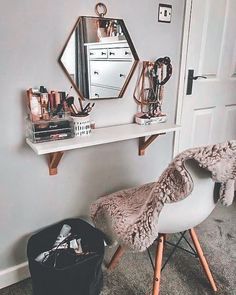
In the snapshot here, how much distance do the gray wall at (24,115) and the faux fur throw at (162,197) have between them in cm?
26

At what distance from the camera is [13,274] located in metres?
1.45

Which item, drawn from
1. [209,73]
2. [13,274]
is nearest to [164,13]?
[209,73]

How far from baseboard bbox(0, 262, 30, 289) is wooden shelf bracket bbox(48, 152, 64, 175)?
56cm

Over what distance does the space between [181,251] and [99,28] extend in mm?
1420

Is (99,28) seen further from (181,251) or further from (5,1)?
(181,251)

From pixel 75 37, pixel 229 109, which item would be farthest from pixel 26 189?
pixel 229 109

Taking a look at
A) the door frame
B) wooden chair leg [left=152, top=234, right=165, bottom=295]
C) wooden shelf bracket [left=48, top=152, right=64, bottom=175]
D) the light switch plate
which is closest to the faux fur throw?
wooden chair leg [left=152, top=234, right=165, bottom=295]

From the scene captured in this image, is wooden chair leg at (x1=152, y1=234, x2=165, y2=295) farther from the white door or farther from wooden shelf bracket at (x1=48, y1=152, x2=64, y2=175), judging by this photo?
the white door

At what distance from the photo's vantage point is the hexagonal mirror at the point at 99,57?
4.27 ft

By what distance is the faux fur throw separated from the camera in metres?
0.90

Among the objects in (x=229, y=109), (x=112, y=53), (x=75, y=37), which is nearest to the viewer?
(x=75, y=37)

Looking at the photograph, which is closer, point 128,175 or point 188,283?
point 188,283

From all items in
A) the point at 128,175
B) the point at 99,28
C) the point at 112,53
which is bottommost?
the point at 128,175

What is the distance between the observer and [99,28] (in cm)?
135
